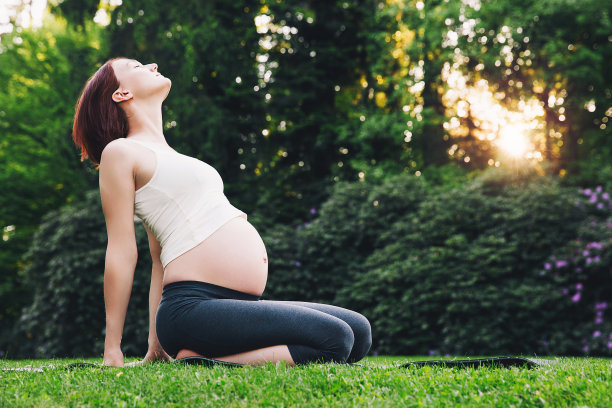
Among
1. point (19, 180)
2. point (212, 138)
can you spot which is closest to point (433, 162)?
point (212, 138)

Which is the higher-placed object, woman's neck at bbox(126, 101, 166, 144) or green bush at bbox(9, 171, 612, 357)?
woman's neck at bbox(126, 101, 166, 144)

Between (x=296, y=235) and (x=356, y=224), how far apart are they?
3.52 feet

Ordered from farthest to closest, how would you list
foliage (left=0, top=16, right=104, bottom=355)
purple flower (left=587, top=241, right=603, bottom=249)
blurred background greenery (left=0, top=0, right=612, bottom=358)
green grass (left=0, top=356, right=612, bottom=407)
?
foliage (left=0, top=16, right=104, bottom=355) → blurred background greenery (left=0, top=0, right=612, bottom=358) → purple flower (left=587, top=241, right=603, bottom=249) → green grass (left=0, top=356, right=612, bottom=407)

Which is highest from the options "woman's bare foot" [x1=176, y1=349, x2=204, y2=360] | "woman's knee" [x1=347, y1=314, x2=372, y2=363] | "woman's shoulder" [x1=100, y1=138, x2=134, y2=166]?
"woman's shoulder" [x1=100, y1=138, x2=134, y2=166]

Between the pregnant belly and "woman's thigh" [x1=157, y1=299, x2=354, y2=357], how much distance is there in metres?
0.15

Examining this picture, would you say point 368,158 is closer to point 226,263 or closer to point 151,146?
point 151,146

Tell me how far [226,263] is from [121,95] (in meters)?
1.15

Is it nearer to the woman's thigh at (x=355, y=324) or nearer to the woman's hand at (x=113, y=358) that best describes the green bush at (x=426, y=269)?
the woman's thigh at (x=355, y=324)

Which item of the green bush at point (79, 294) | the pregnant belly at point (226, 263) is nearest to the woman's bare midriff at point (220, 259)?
the pregnant belly at point (226, 263)

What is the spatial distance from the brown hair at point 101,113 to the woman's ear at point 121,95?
0.03m

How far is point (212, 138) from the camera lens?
503 inches

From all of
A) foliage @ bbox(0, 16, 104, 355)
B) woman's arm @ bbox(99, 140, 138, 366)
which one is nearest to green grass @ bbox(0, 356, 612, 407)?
woman's arm @ bbox(99, 140, 138, 366)

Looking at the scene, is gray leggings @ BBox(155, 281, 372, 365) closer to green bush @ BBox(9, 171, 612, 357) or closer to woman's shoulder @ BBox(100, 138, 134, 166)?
woman's shoulder @ BBox(100, 138, 134, 166)

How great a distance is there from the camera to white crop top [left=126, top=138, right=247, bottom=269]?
3031 mm
